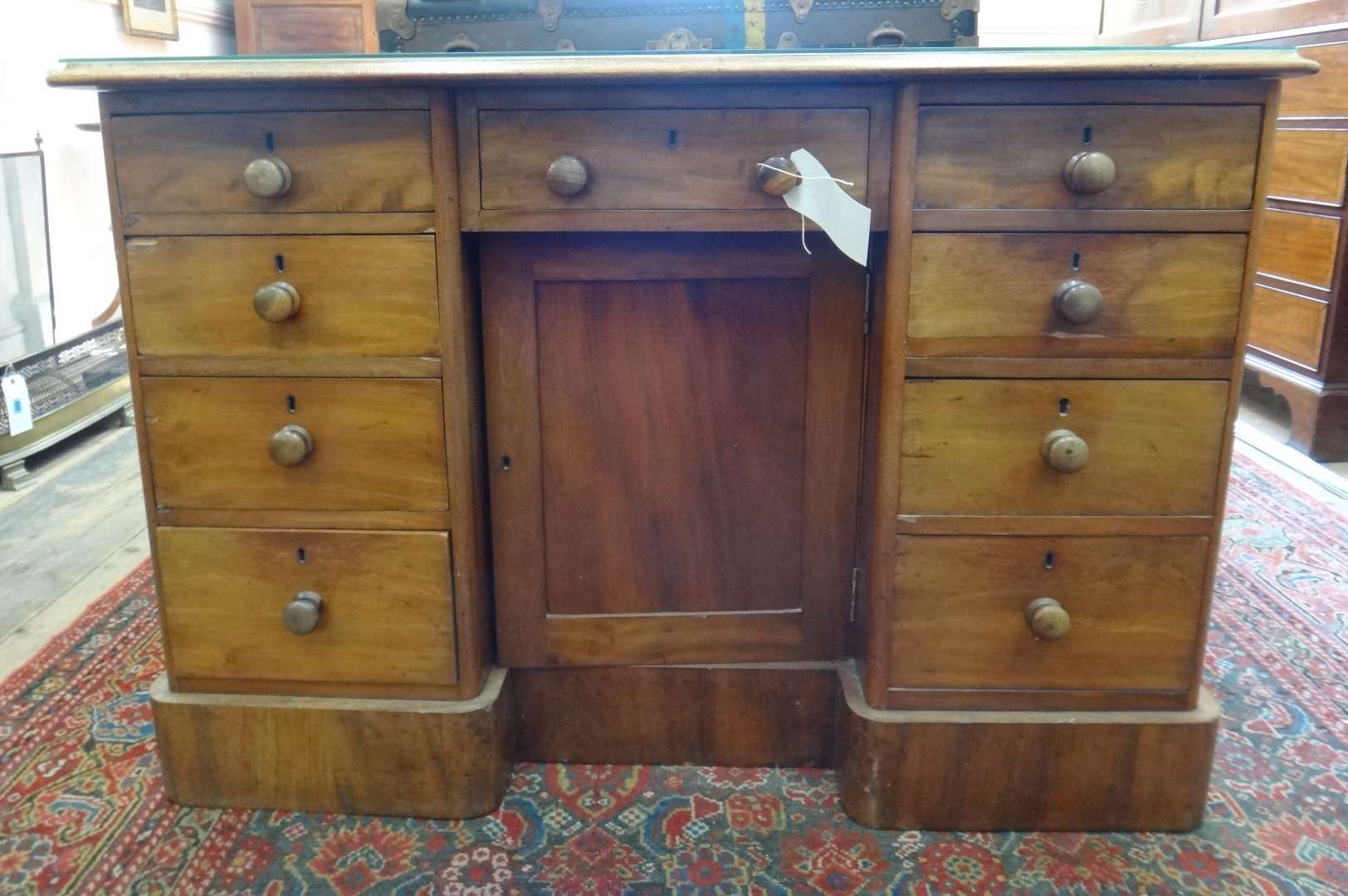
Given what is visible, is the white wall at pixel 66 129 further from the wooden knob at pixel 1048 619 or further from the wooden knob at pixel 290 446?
the wooden knob at pixel 1048 619

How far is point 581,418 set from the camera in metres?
1.26

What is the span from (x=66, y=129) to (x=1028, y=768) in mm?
3023

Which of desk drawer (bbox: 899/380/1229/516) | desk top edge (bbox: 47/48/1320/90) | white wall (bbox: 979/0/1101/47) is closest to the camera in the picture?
desk top edge (bbox: 47/48/1320/90)

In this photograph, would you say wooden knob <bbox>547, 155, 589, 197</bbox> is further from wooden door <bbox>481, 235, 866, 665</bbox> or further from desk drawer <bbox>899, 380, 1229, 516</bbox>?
desk drawer <bbox>899, 380, 1229, 516</bbox>

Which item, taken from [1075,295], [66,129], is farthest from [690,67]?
[66,129]

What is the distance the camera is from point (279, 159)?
3.55 ft

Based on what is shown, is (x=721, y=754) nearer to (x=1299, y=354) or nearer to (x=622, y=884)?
(x=622, y=884)

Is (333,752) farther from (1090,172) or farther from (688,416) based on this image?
(1090,172)

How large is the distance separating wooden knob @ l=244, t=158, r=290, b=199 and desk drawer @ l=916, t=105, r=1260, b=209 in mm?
661

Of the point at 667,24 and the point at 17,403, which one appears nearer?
the point at 667,24

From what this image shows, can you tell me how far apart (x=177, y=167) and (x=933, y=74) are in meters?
0.79

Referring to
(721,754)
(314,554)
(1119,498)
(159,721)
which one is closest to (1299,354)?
(1119,498)

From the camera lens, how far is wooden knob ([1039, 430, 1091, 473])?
3.63ft

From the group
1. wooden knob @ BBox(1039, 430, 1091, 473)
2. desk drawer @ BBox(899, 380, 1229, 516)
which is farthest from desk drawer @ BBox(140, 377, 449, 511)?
wooden knob @ BBox(1039, 430, 1091, 473)
